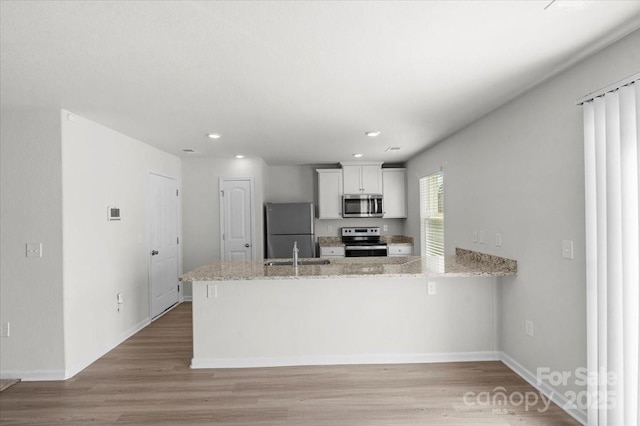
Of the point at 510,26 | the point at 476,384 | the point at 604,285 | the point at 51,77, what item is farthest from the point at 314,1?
the point at 476,384

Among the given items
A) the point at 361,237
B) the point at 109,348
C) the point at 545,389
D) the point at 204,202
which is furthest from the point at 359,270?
the point at 204,202

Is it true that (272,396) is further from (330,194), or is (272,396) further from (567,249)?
(330,194)

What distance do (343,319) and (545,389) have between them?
161 cm

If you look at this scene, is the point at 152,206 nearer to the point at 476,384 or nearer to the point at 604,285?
the point at 476,384

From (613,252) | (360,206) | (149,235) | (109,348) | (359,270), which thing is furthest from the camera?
(360,206)

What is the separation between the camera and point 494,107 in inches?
128

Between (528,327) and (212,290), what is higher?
(212,290)

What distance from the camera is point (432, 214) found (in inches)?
210

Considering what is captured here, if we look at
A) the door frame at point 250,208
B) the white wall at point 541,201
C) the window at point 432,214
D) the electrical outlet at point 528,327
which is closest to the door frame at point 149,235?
the door frame at point 250,208

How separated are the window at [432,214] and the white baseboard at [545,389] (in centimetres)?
169

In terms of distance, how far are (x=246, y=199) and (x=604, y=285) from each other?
184 inches

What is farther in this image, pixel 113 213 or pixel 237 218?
pixel 237 218

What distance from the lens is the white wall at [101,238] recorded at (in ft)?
10.6

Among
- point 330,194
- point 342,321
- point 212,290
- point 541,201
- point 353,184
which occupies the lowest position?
point 342,321
